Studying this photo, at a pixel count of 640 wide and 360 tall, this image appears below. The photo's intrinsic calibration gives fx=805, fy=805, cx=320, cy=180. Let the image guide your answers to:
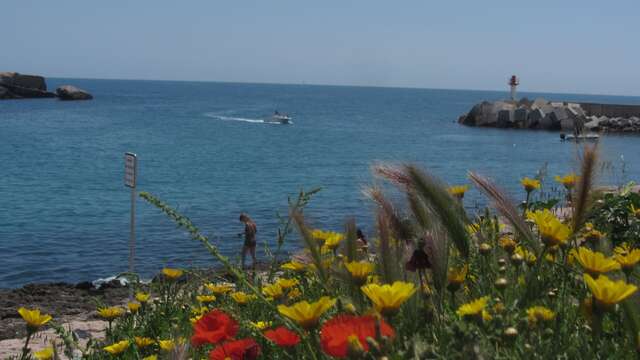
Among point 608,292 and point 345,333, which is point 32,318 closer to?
point 345,333

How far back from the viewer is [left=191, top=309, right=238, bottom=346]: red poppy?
1.92 m

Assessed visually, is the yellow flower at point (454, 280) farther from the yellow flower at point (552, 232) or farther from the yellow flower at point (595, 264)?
the yellow flower at point (595, 264)

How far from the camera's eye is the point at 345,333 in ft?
5.05

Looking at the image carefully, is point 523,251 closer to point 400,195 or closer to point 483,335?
→ point 400,195

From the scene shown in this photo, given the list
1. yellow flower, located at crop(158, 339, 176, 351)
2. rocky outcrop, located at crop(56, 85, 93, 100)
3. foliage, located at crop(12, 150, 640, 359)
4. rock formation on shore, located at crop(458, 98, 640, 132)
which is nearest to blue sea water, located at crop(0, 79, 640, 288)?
foliage, located at crop(12, 150, 640, 359)

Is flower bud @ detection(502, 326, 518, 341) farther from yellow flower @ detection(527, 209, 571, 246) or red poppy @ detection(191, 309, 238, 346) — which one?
red poppy @ detection(191, 309, 238, 346)

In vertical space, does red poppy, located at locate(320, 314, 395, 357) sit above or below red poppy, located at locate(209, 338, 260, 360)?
above

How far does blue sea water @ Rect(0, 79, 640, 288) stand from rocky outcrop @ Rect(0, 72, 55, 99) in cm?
2447

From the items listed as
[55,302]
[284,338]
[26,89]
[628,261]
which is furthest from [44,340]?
[26,89]

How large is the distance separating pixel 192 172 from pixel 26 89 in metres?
72.9

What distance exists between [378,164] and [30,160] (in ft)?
121

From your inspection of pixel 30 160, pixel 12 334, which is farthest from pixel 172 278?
pixel 30 160

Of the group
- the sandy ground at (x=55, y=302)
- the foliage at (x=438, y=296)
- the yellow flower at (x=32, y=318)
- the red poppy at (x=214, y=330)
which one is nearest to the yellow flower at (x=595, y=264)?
the foliage at (x=438, y=296)

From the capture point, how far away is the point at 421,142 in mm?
51000
